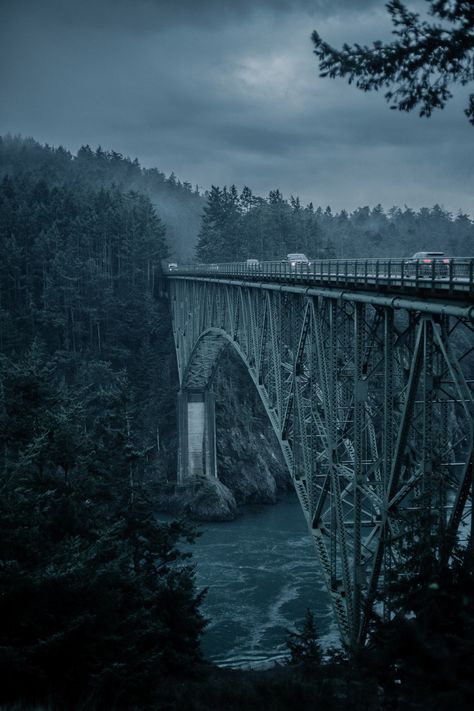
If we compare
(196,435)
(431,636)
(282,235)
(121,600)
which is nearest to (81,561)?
(121,600)

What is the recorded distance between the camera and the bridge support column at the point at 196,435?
2285 inches

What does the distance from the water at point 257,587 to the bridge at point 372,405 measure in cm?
960

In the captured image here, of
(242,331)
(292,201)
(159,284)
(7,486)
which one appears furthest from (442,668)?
(292,201)

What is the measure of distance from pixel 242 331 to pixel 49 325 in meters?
38.2

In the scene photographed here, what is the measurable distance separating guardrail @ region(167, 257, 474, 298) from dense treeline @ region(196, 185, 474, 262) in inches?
2643

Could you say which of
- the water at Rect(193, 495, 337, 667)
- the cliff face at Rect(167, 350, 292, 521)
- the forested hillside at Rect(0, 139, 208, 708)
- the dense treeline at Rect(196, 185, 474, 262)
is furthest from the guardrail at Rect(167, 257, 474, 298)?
the dense treeline at Rect(196, 185, 474, 262)

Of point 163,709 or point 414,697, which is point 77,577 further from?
point 414,697

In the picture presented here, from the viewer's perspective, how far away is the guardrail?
13.8 meters

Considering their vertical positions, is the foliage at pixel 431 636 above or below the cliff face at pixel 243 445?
above

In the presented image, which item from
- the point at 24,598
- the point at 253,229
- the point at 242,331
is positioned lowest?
the point at 24,598

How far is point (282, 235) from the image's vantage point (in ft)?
358

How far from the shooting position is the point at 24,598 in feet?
48.4

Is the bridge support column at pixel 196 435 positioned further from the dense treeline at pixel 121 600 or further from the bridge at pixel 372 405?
the bridge at pixel 372 405


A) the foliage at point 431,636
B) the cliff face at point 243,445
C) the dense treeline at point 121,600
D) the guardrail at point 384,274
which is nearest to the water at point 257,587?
the dense treeline at point 121,600
